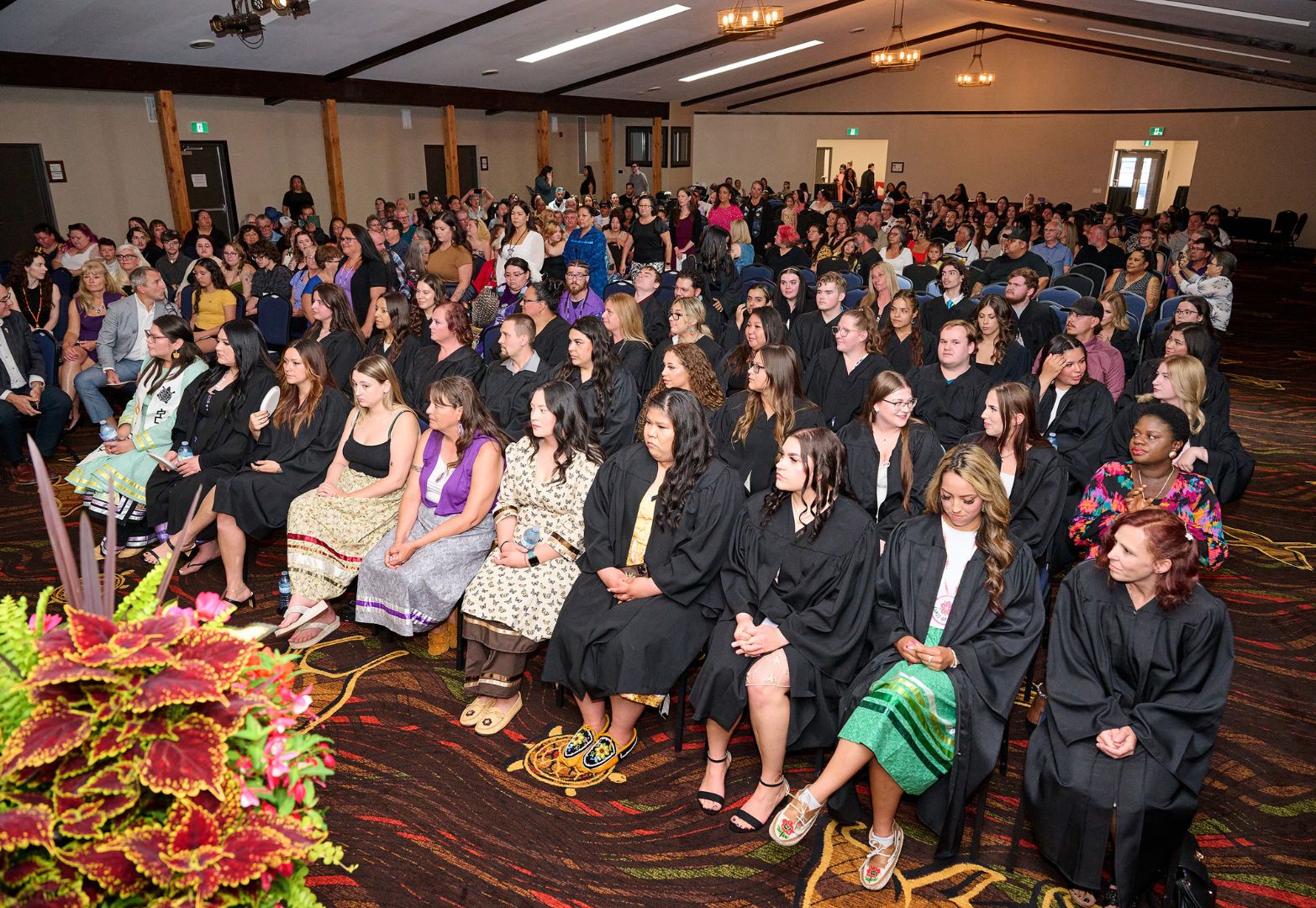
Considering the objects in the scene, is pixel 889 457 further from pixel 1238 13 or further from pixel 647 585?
pixel 1238 13

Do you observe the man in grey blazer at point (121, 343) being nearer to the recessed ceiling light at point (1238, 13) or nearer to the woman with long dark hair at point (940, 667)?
the woman with long dark hair at point (940, 667)

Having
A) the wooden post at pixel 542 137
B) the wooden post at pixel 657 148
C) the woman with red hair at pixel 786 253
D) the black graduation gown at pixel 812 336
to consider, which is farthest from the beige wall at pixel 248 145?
the black graduation gown at pixel 812 336

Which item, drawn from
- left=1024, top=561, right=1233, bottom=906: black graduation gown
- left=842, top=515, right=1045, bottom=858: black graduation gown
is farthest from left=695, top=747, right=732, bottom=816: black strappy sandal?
left=1024, top=561, right=1233, bottom=906: black graduation gown

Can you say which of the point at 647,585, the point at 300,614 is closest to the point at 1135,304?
the point at 647,585

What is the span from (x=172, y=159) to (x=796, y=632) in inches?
473

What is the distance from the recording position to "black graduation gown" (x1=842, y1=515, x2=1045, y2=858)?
2977 mm

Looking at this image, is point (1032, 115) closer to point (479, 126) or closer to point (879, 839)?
point (479, 126)

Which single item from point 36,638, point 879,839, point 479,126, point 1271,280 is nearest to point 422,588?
point 879,839

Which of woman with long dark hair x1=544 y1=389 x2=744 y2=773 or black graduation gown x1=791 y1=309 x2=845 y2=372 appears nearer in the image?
woman with long dark hair x1=544 y1=389 x2=744 y2=773

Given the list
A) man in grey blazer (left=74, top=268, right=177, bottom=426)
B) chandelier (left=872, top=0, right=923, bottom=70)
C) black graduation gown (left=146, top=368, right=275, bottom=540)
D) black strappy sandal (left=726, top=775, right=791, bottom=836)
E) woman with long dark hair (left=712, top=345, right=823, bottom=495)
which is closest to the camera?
black strappy sandal (left=726, top=775, right=791, bottom=836)

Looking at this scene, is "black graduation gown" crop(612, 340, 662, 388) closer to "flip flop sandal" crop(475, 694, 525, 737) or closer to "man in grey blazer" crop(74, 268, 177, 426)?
"flip flop sandal" crop(475, 694, 525, 737)

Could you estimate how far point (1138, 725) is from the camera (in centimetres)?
284

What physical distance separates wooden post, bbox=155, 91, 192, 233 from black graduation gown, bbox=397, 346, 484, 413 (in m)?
7.91

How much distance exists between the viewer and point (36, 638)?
1515 mm
